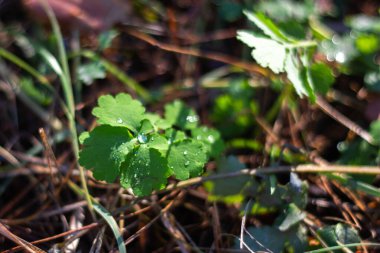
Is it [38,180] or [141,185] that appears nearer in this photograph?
[141,185]

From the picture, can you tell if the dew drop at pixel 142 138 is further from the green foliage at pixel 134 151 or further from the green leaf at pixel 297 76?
the green leaf at pixel 297 76

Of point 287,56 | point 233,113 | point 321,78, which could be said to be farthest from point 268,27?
point 233,113

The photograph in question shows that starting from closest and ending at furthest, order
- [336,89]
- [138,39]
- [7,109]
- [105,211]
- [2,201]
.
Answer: [105,211], [2,201], [7,109], [336,89], [138,39]

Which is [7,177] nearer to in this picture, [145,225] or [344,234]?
[145,225]

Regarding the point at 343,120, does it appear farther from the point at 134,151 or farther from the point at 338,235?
the point at 134,151

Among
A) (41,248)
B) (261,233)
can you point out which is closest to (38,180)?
(41,248)

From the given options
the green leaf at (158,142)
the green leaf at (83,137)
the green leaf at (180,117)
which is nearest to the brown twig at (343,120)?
the green leaf at (180,117)
